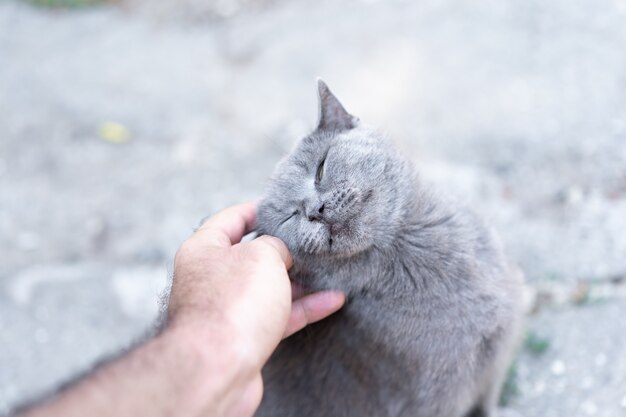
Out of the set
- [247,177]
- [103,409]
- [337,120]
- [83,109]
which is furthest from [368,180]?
[83,109]

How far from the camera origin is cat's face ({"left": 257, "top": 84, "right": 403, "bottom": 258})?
6.20ft

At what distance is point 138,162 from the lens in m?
3.86

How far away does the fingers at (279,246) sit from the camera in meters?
Answer: 1.87

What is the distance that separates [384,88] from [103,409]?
282 cm

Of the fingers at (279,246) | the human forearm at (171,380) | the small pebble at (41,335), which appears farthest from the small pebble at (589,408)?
the small pebble at (41,335)

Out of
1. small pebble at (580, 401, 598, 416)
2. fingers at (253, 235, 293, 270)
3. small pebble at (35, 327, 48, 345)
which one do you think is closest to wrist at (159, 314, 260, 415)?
fingers at (253, 235, 293, 270)

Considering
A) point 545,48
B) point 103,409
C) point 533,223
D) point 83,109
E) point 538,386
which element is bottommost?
point 538,386

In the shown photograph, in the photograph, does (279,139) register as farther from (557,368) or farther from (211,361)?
(211,361)

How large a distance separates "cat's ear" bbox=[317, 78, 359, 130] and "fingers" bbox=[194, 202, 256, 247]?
39 cm

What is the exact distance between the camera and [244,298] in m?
1.65

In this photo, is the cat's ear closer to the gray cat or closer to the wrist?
the gray cat

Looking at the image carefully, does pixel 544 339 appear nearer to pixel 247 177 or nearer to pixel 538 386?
pixel 538 386

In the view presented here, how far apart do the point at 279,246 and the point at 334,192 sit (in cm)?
23

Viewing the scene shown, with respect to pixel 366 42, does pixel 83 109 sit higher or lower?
higher
